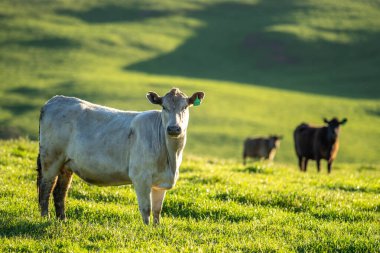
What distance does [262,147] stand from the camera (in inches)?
1378

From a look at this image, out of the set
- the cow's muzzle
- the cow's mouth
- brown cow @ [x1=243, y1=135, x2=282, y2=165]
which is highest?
the cow's muzzle

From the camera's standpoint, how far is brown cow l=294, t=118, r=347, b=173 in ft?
80.9

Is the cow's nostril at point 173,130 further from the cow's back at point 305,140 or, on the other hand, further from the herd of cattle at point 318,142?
the cow's back at point 305,140

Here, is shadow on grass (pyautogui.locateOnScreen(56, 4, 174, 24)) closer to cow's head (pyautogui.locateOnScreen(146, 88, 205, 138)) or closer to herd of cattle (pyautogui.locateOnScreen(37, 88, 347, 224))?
herd of cattle (pyautogui.locateOnScreen(37, 88, 347, 224))

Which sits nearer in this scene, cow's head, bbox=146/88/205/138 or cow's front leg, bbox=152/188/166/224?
cow's head, bbox=146/88/205/138

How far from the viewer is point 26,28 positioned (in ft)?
281

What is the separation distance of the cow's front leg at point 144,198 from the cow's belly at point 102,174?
51 cm

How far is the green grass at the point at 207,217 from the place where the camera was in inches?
339

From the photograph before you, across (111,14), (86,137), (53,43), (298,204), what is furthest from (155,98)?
(111,14)

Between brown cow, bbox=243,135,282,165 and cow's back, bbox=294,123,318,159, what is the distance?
748 cm

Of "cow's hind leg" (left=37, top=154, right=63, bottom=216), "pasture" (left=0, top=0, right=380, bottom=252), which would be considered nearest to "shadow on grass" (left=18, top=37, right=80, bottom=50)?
"pasture" (left=0, top=0, right=380, bottom=252)

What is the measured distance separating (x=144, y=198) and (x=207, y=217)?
1.55 meters

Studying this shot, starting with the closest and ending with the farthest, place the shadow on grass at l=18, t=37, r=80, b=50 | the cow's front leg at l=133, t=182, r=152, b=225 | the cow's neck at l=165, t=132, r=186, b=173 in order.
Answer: the cow's front leg at l=133, t=182, r=152, b=225, the cow's neck at l=165, t=132, r=186, b=173, the shadow on grass at l=18, t=37, r=80, b=50

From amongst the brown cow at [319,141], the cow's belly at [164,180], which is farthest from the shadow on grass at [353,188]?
the brown cow at [319,141]
